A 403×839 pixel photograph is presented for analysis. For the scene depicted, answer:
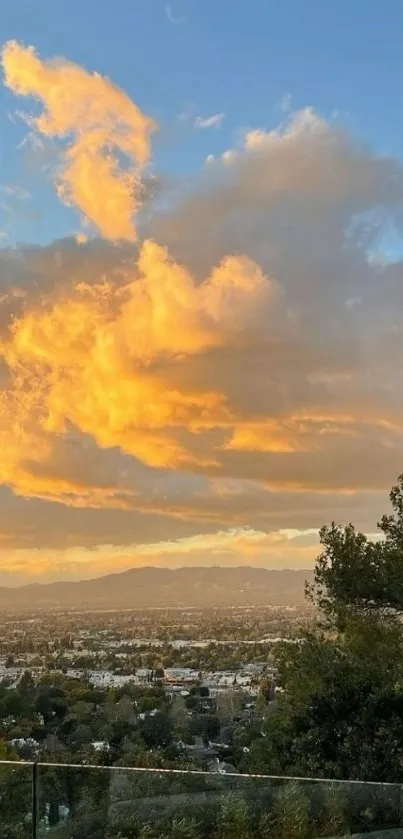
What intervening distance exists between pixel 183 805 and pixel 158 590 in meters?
24.5

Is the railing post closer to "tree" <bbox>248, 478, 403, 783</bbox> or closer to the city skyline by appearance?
"tree" <bbox>248, 478, 403, 783</bbox>

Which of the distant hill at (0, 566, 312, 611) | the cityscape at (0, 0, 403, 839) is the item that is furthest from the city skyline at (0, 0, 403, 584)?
the distant hill at (0, 566, 312, 611)

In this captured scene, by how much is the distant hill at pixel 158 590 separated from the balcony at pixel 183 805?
18.7 m

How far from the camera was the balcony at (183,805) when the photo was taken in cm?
462

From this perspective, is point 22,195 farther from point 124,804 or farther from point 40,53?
point 124,804

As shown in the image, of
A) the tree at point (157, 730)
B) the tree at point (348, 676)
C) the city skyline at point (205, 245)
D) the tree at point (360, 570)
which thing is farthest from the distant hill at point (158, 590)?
the tree at point (348, 676)

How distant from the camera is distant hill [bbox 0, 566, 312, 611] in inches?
990

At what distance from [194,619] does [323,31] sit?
53.3 ft

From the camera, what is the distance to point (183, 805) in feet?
15.4

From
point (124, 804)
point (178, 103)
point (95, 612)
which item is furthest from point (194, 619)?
point (124, 804)

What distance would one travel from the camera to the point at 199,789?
4.70m

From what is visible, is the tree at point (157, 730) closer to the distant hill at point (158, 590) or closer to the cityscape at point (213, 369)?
the cityscape at point (213, 369)

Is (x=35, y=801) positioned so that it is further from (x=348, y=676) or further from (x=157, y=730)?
(x=157, y=730)

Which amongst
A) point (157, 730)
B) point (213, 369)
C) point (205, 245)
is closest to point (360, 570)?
point (157, 730)
